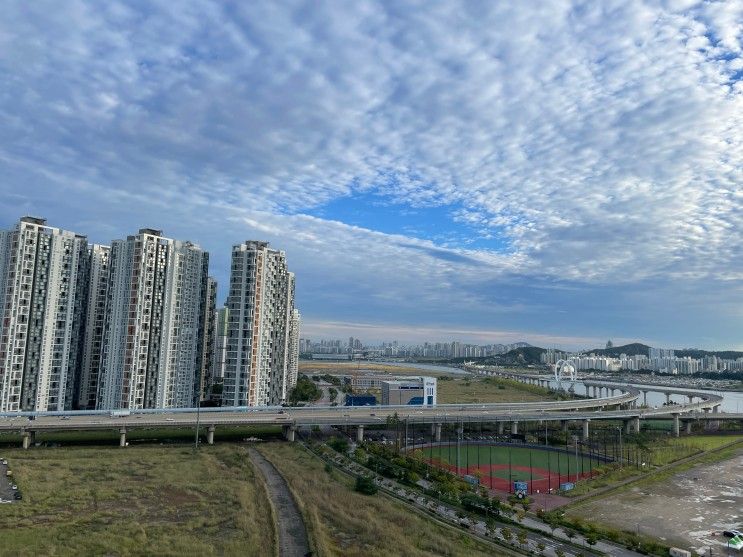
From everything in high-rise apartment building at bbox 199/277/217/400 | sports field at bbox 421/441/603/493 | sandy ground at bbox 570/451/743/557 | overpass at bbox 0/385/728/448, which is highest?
high-rise apartment building at bbox 199/277/217/400

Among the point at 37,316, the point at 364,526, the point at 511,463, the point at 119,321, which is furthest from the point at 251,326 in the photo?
the point at 364,526

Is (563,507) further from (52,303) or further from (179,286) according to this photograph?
(52,303)

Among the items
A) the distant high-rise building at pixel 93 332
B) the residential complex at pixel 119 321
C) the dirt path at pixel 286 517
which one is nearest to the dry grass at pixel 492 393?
the residential complex at pixel 119 321

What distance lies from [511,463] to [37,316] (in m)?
47.1

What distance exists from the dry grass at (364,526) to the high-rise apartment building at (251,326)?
25.2m

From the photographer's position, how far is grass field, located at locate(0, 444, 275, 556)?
20.2 m

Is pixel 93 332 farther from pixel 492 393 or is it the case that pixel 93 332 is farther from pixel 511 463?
pixel 492 393

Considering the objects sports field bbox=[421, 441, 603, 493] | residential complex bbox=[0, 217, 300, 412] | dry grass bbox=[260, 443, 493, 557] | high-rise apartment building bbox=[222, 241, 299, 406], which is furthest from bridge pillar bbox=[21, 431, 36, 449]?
sports field bbox=[421, 441, 603, 493]

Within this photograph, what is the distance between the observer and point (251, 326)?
56469mm

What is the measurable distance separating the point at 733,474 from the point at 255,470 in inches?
1529

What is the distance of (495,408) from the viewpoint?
63438mm

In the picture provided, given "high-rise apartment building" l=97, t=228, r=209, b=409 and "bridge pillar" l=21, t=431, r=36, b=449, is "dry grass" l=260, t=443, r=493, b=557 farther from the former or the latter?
"high-rise apartment building" l=97, t=228, r=209, b=409

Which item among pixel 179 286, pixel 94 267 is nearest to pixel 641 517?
pixel 179 286

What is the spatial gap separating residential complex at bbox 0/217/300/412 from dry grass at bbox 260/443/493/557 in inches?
1032
